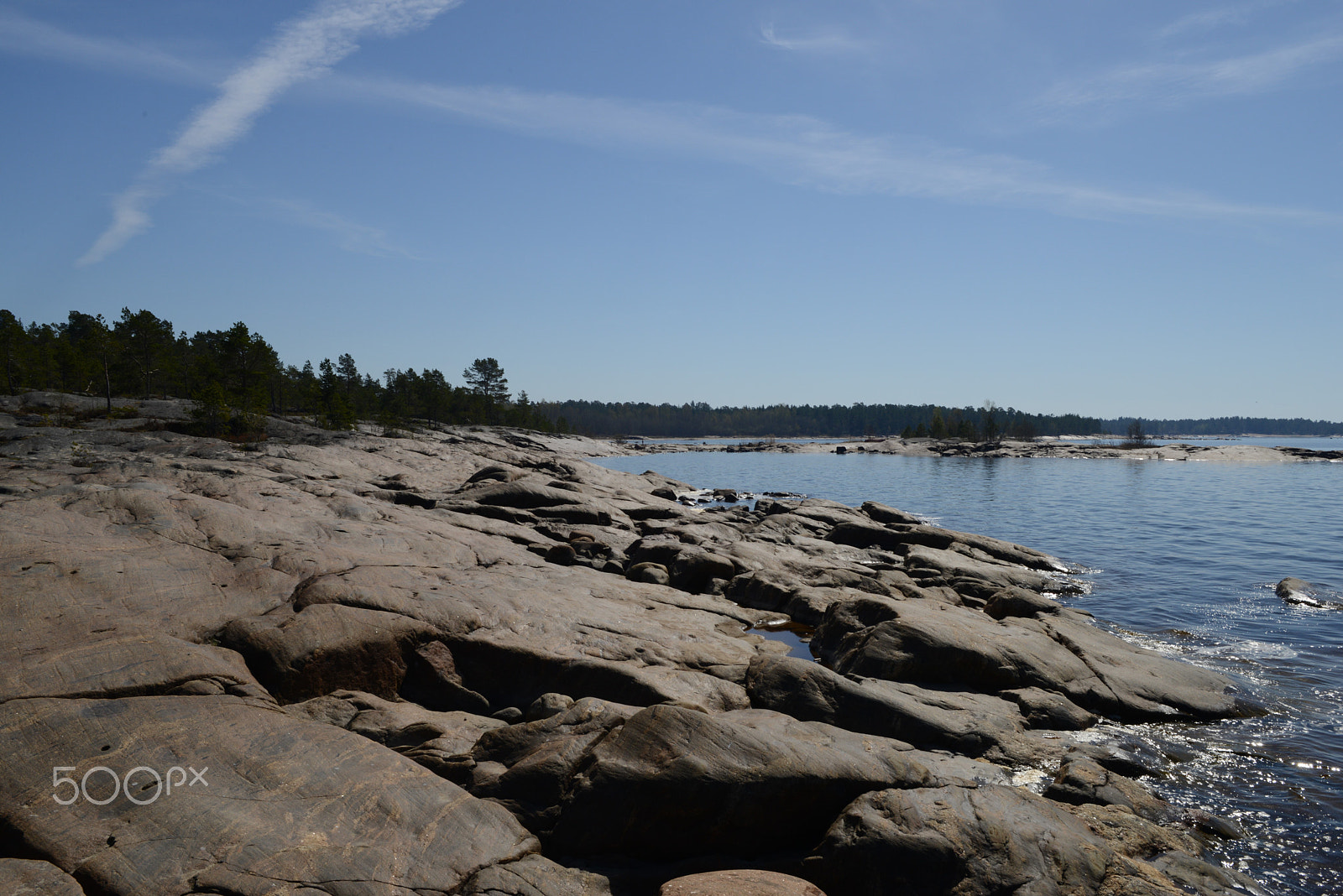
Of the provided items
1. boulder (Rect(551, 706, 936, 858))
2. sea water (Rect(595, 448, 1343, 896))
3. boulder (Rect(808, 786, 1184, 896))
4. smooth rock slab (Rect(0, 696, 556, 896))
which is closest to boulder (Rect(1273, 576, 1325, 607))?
sea water (Rect(595, 448, 1343, 896))

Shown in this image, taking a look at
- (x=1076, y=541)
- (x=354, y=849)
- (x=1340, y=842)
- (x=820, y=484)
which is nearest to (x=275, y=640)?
(x=354, y=849)

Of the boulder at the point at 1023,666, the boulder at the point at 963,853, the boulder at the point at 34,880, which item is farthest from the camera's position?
the boulder at the point at 1023,666

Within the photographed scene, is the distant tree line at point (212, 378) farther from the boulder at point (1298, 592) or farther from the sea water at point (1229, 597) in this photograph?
the boulder at point (1298, 592)

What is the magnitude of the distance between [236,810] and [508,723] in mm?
4429

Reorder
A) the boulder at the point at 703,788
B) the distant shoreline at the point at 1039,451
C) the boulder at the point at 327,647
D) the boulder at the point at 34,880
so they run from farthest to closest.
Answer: the distant shoreline at the point at 1039,451 < the boulder at the point at 327,647 < the boulder at the point at 703,788 < the boulder at the point at 34,880

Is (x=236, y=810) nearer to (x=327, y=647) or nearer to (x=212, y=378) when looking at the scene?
(x=327, y=647)

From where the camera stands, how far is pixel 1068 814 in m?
8.41

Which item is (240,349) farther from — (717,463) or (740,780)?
(717,463)

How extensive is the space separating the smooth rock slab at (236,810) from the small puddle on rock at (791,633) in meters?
10.6

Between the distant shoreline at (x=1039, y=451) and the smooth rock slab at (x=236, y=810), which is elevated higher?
the distant shoreline at (x=1039, y=451)

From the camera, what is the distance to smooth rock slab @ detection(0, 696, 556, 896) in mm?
5777

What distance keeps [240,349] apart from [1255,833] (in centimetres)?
6814

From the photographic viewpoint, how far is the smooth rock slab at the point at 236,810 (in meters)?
5.78

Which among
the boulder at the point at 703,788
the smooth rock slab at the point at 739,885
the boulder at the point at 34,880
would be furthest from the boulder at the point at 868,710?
the boulder at the point at 34,880
